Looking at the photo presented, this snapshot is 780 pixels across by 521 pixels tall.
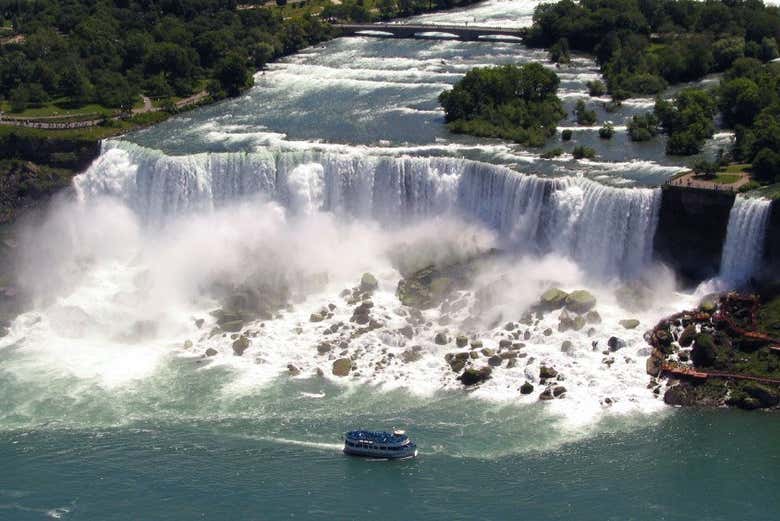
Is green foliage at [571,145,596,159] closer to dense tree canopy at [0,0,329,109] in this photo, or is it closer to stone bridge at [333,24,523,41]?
dense tree canopy at [0,0,329,109]

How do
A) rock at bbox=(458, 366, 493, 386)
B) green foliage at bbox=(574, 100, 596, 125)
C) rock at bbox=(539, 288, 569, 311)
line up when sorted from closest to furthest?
1. rock at bbox=(458, 366, 493, 386)
2. rock at bbox=(539, 288, 569, 311)
3. green foliage at bbox=(574, 100, 596, 125)

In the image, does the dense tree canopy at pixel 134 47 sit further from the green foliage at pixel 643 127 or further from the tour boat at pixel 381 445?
the tour boat at pixel 381 445

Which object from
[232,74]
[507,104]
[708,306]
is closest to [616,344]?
[708,306]

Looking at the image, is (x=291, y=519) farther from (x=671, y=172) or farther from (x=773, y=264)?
(x=671, y=172)

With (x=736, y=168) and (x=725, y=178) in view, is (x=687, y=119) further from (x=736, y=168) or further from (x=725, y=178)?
(x=725, y=178)

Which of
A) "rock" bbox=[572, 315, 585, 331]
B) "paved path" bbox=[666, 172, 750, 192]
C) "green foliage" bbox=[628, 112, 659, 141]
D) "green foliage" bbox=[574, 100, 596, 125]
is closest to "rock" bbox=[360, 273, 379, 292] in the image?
"rock" bbox=[572, 315, 585, 331]

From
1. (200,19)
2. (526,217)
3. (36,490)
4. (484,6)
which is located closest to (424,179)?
(526,217)

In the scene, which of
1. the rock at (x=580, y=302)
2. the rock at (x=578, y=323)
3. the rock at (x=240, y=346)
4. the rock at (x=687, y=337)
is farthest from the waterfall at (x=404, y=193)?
the rock at (x=240, y=346)
